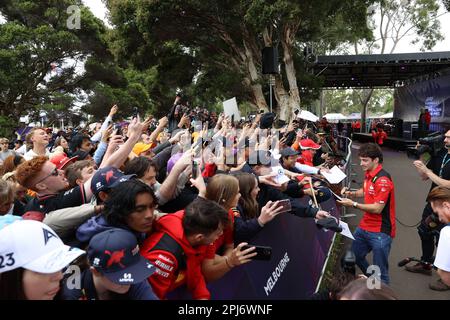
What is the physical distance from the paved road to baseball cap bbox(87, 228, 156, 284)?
3.95 m

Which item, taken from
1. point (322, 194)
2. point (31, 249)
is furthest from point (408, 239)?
point (31, 249)

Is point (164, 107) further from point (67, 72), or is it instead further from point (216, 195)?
point (216, 195)

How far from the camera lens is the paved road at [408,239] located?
15.5ft

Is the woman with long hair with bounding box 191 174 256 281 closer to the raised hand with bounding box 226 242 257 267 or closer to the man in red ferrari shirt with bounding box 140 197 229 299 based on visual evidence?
the raised hand with bounding box 226 242 257 267

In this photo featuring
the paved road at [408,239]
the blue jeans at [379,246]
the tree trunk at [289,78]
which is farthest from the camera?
the tree trunk at [289,78]

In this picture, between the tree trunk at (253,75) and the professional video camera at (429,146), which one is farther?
the tree trunk at (253,75)

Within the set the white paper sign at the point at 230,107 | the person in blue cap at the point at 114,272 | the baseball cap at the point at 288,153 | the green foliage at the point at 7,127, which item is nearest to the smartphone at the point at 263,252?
the person in blue cap at the point at 114,272

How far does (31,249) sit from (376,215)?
3.75m

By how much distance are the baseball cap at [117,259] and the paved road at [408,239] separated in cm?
395

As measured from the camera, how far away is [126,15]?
58.3 ft

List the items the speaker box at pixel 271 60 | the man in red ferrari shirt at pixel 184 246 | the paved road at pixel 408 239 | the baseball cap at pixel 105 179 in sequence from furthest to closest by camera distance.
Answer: the speaker box at pixel 271 60 < the paved road at pixel 408 239 < the baseball cap at pixel 105 179 < the man in red ferrari shirt at pixel 184 246

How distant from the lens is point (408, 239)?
6.61 meters

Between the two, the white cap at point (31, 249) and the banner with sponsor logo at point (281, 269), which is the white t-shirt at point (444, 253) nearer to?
the banner with sponsor logo at point (281, 269)

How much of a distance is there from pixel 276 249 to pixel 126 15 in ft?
56.3
